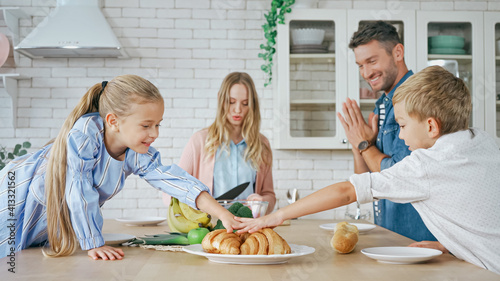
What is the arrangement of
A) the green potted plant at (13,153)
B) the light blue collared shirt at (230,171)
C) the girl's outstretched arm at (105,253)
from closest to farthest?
1. the girl's outstretched arm at (105,253)
2. the light blue collared shirt at (230,171)
3. the green potted plant at (13,153)

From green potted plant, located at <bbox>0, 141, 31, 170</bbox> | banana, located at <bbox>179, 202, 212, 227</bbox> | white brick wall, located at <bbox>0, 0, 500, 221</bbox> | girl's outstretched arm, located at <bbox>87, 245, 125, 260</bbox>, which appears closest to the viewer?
girl's outstretched arm, located at <bbox>87, 245, 125, 260</bbox>

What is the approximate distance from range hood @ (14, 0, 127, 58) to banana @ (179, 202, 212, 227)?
6.88 ft

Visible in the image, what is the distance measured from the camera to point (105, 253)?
55.2 inches

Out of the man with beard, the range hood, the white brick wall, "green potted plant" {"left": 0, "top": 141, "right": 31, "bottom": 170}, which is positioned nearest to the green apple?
the man with beard

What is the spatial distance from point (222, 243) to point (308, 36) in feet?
8.94

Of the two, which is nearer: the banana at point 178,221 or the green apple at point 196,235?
the green apple at point 196,235

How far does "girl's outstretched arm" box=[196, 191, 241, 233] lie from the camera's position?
1.56m

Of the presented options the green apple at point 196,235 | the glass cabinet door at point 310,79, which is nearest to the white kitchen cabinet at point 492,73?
the glass cabinet door at point 310,79

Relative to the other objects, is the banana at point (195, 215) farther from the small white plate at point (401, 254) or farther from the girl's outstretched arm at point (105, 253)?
the small white plate at point (401, 254)

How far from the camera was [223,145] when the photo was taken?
9.53ft

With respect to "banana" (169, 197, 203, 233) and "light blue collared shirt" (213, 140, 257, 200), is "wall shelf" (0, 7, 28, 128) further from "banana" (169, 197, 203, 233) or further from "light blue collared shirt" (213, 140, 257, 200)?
"banana" (169, 197, 203, 233)

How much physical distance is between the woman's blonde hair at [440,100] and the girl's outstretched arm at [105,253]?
0.97 meters

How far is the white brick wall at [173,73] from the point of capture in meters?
3.88

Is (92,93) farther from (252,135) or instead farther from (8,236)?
(252,135)
